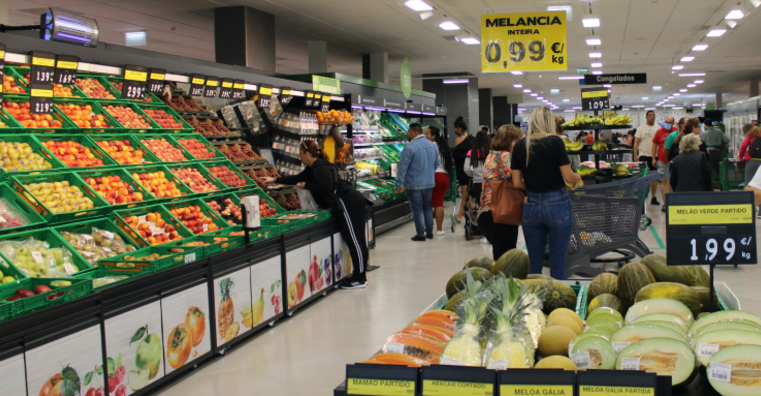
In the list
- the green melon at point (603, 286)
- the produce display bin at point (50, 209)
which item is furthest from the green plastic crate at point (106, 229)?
the green melon at point (603, 286)

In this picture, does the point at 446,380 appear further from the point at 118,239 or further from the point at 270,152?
the point at 270,152

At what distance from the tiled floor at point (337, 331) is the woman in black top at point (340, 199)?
11.2 inches

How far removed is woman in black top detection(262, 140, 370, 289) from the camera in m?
5.76

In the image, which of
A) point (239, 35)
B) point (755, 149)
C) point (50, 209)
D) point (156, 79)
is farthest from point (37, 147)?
point (755, 149)

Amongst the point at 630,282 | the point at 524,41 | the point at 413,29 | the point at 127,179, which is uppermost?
the point at 413,29

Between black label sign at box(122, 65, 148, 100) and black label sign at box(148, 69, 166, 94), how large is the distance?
0.24 feet

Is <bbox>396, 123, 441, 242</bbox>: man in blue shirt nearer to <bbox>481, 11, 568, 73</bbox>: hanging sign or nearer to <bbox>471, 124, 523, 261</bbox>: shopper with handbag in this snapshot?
<bbox>481, 11, 568, 73</bbox>: hanging sign

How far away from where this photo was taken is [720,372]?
1.49 meters

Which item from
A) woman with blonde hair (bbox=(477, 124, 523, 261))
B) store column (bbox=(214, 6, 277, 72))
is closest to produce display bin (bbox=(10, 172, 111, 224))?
woman with blonde hair (bbox=(477, 124, 523, 261))

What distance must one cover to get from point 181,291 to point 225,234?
1.01 meters

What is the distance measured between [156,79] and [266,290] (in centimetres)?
206

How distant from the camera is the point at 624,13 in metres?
9.89

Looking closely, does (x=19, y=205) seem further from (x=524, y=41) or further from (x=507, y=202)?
(x=524, y=41)

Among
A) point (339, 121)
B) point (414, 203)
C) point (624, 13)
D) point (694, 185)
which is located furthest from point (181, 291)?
point (624, 13)
